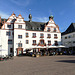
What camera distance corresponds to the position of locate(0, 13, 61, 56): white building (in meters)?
37.6

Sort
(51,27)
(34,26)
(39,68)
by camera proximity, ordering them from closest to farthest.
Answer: (39,68) → (34,26) → (51,27)

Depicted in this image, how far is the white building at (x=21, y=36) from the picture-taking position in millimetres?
37562

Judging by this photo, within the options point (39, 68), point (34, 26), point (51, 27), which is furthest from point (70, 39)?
point (39, 68)

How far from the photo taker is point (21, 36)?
38.1 metres

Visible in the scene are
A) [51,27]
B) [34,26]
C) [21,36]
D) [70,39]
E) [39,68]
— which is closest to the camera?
[39,68]

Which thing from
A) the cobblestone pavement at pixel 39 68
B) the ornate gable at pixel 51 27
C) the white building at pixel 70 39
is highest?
the ornate gable at pixel 51 27

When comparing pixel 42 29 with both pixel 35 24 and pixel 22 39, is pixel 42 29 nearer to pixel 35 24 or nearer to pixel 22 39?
pixel 35 24

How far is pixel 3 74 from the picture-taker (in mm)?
9852

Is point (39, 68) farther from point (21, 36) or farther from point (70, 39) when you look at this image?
point (70, 39)

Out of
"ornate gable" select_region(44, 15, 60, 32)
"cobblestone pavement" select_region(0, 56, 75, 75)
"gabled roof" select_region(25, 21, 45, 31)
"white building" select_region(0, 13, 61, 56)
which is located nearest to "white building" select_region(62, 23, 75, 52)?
"ornate gable" select_region(44, 15, 60, 32)

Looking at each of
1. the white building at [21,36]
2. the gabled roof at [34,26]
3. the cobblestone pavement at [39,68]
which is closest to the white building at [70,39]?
the white building at [21,36]

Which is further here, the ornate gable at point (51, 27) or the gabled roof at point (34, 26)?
the ornate gable at point (51, 27)

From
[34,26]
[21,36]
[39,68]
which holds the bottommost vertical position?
[39,68]

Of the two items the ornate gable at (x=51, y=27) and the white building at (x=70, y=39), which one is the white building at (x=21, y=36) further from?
the white building at (x=70, y=39)
